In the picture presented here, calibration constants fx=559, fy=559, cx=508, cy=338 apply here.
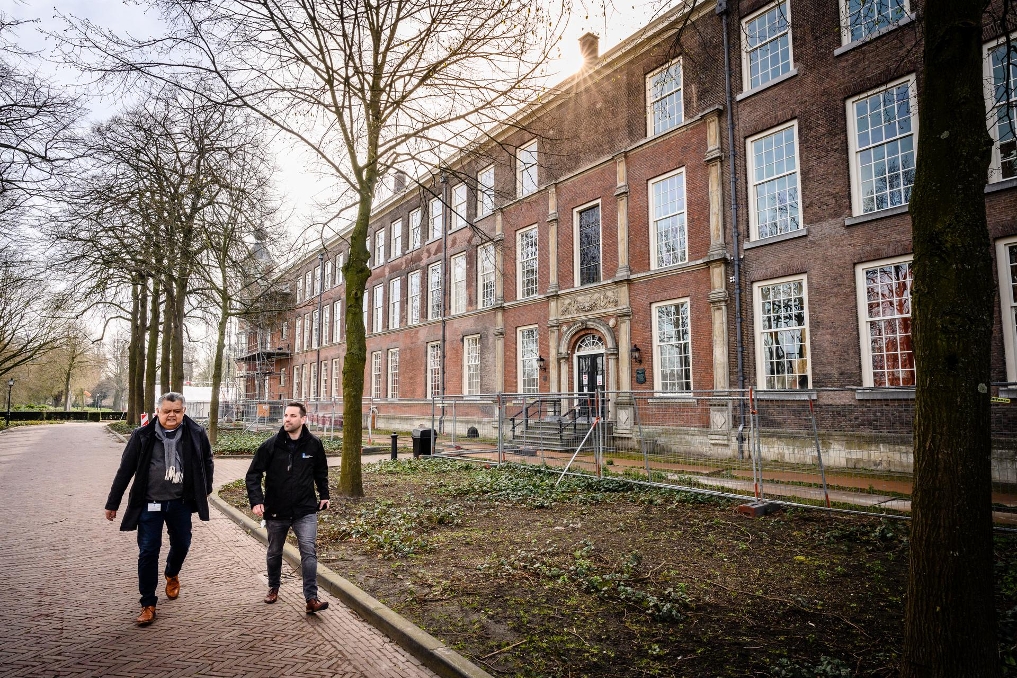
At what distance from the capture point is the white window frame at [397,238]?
32.2 m

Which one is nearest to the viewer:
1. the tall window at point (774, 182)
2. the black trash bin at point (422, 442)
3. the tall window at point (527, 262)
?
the tall window at point (774, 182)

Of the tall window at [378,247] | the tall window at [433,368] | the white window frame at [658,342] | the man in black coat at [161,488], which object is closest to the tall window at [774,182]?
the white window frame at [658,342]

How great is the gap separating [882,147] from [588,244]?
29.3 ft

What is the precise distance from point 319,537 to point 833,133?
1373cm

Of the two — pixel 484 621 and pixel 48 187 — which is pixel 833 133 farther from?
pixel 48 187

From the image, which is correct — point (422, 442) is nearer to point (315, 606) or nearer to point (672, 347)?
point (672, 347)

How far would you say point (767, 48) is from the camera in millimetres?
14742

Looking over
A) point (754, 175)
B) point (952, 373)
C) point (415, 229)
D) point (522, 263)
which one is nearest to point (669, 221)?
point (754, 175)

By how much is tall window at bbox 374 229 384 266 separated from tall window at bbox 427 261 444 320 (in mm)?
6675

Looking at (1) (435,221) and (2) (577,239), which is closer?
(2) (577,239)

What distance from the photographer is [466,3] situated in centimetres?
877

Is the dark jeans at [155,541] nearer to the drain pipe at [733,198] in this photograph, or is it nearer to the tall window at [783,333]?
the drain pipe at [733,198]

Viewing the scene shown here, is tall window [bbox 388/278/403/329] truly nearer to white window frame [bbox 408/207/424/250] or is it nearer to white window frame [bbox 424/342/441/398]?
white window frame [bbox 408/207/424/250]

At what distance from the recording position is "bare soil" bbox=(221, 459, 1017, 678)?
3.79 metres
